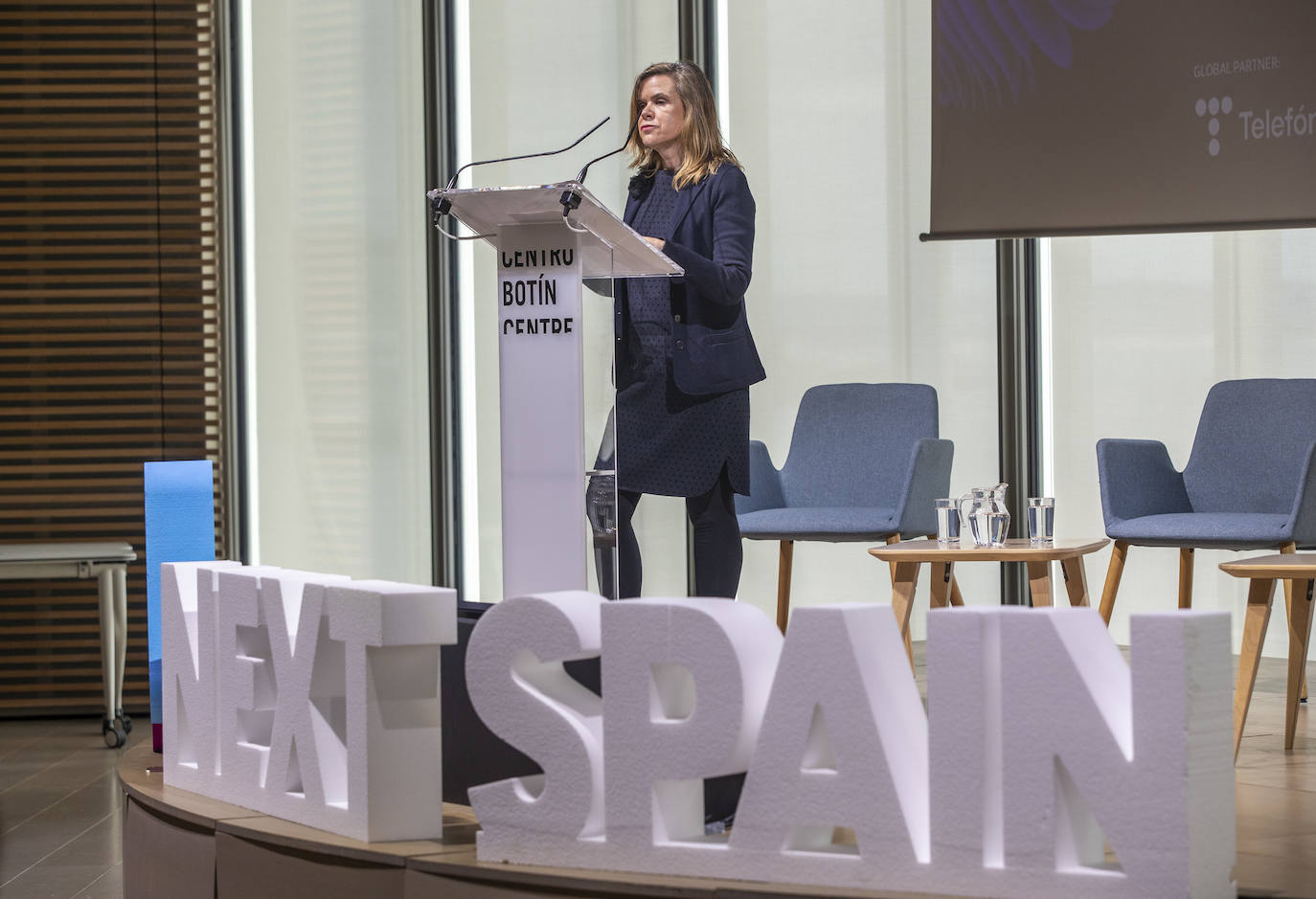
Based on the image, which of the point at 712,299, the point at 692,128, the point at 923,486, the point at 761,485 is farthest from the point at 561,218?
the point at 761,485

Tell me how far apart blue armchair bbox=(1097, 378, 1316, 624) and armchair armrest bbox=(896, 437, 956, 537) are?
50 cm

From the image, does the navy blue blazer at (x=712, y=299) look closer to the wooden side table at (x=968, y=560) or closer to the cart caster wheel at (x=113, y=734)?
the wooden side table at (x=968, y=560)

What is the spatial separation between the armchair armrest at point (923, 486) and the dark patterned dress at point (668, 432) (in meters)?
1.51

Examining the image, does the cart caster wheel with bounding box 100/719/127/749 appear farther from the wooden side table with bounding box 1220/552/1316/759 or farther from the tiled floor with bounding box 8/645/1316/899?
the wooden side table with bounding box 1220/552/1316/759

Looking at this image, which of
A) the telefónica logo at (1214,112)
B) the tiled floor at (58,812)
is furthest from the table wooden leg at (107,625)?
the telefónica logo at (1214,112)

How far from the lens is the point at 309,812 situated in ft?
7.15

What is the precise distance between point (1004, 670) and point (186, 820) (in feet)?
4.62

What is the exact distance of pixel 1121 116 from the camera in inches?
214

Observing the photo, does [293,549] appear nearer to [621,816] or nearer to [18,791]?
[18,791]

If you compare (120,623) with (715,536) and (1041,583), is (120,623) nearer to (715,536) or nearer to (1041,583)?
(715,536)

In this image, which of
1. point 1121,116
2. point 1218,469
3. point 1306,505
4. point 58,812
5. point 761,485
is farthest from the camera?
point 1121,116

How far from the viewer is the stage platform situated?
6.00 ft

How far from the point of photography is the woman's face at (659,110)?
2.93 meters

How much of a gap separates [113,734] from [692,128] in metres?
3.02
